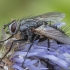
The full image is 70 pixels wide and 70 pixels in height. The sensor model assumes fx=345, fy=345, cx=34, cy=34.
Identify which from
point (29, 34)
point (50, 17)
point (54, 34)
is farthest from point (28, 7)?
point (54, 34)

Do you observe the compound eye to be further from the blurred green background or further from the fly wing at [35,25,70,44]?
the blurred green background

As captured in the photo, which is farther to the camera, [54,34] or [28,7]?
[28,7]

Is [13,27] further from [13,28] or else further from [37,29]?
[37,29]

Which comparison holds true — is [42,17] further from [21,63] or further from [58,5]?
[58,5]

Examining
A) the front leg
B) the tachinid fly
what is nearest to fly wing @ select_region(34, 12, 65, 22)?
the tachinid fly

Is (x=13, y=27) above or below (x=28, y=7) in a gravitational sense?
below

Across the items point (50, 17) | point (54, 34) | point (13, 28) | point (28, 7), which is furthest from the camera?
point (28, 7)

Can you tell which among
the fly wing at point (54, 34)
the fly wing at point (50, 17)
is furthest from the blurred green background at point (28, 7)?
the fly wing at point (54, 34)

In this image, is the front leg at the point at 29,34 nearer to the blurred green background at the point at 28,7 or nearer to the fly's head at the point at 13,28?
the fly's head at the point at 13,28
